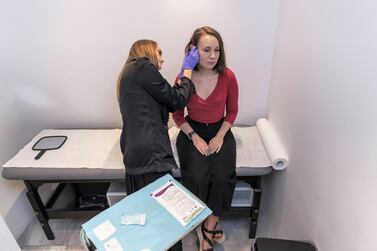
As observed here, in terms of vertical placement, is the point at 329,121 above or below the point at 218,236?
above

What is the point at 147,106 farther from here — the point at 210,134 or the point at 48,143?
the point at 48,143

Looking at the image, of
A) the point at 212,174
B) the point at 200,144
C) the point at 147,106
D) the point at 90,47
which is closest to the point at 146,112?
the point at 147,106

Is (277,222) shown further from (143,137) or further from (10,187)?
(10,187)

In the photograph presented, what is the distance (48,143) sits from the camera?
180 cm

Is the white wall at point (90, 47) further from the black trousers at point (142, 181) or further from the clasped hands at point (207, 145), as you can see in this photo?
the black trousers at point (142, 181)

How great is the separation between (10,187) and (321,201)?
6.06 feet

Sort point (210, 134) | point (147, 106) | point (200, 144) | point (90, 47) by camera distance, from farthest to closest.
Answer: point (90, 47)
point (210, 134)
point (200, 144)
point (147, 106)

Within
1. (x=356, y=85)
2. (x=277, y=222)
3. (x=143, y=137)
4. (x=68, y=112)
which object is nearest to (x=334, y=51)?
(x=356, y=85)

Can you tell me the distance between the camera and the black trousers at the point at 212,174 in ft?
4.95

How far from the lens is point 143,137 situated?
4.43 feet

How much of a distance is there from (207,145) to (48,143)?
107cm

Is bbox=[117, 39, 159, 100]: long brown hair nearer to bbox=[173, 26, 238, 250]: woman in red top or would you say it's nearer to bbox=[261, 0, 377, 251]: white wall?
bbox=[173, 26, 238, 250]: woman in red top

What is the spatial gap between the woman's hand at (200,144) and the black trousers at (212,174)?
0.7 inches

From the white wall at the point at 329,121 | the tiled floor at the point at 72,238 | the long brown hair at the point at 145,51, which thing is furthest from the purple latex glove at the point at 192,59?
the tiled floor at the point at 72,238
